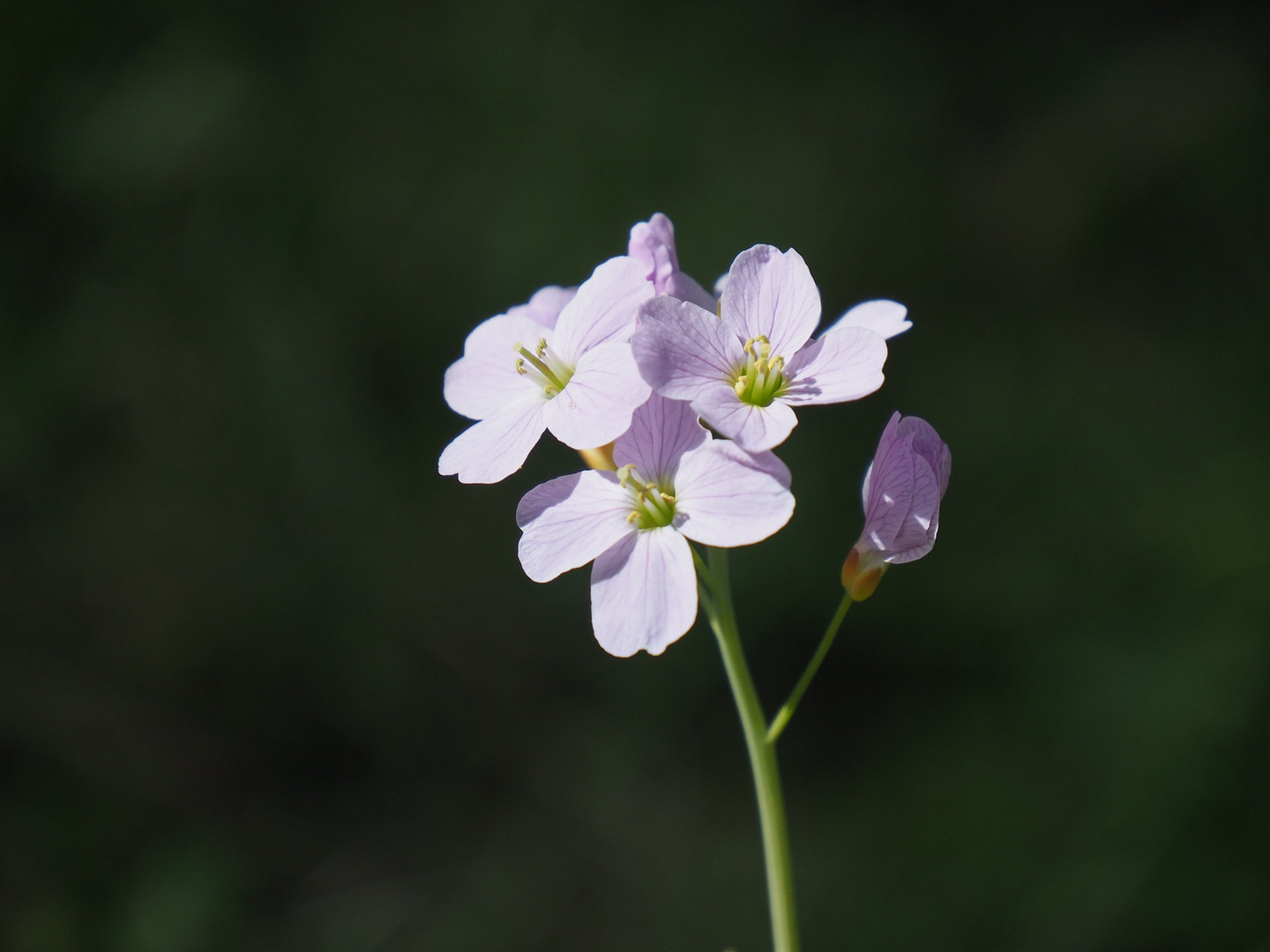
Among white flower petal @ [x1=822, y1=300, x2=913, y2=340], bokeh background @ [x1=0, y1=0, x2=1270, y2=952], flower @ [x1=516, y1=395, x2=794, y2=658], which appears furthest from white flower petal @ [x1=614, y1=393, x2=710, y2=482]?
bokeh background @ [x1=0, y1=0, x2=1270, y2=952]

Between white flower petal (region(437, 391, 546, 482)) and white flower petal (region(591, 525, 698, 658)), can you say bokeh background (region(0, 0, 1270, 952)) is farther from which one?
white flower petal (region(591, 525, 698, 658))

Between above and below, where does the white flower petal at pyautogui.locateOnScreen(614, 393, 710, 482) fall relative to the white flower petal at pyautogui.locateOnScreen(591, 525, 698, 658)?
above

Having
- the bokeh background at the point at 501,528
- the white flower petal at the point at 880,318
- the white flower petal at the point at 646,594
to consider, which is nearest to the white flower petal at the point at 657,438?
the white flower petal at the point at 646,594

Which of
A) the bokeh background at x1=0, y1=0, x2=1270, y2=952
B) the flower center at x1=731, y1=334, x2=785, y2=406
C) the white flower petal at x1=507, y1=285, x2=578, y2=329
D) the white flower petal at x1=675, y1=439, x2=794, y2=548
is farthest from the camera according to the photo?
the bokeh background at x1=0, y1=0, x2=1270, y2=952

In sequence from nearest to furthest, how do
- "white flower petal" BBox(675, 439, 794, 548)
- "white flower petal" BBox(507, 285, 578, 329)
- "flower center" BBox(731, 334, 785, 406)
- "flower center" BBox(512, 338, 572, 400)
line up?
"white flower petal" BBox(675, 439, 794, 548)
"flower center" BBox(731, 334, 785, 406)
"flower center" BBox(512, 338, 572, 400)
"white flower petal" BBox(507, 285, 578, 329)

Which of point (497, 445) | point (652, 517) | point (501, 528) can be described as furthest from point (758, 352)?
point (501, 528)

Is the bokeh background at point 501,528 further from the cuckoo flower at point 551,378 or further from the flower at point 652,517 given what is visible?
the flower at point 652,517
